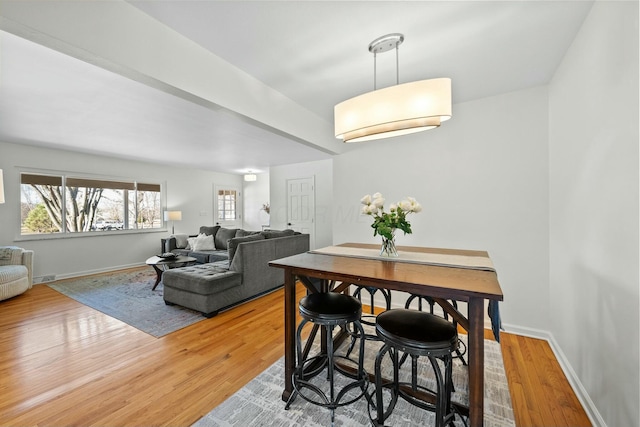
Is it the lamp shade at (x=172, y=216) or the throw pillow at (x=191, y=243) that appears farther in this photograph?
the lamp shade at (x=172, y=216)

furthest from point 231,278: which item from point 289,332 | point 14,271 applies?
point 14,271

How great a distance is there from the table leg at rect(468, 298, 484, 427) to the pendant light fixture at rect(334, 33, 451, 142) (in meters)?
1.11

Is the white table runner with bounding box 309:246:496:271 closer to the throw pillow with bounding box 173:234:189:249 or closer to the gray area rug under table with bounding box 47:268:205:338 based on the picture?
the gray area rug under table with bounding box 47:268:205:338

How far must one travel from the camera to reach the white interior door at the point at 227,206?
7.62 m

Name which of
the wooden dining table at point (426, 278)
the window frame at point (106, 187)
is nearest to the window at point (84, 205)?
the window frame at point (106, 187)

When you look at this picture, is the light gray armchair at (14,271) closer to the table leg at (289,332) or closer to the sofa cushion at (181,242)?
the sofa cushion at (181,242)

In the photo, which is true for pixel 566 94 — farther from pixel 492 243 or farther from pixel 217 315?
pixel 217 315

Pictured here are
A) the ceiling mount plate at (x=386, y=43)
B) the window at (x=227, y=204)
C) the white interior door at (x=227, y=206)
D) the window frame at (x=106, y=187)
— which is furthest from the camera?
the window at (x=227, y=204)

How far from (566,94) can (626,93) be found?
0.95m

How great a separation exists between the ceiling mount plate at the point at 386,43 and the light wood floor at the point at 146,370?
2.53 metres

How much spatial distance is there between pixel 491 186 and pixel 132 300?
187 inches

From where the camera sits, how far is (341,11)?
1.53 m

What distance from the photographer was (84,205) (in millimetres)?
5125

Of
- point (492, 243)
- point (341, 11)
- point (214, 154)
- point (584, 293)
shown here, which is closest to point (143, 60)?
point (341, 11)
